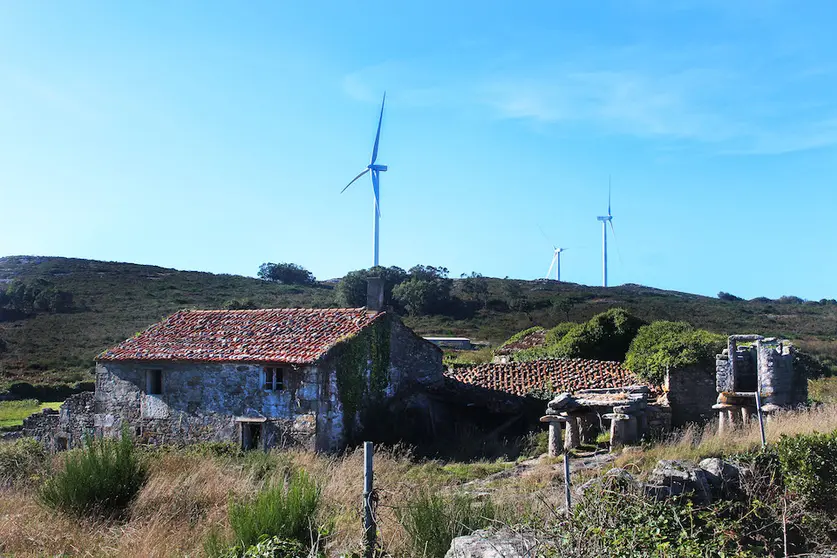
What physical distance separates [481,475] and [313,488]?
9.00 meters

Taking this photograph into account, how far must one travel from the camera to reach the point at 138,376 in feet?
74.8

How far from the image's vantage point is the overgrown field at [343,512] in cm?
688

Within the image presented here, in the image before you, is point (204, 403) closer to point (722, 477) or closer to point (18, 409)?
point (722, 477)

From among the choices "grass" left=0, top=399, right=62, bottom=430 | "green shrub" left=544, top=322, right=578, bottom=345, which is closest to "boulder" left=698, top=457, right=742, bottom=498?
"green shrub" left=544, top=322, right=578, bottom=345

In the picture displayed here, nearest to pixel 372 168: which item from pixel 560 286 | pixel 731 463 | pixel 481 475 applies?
pixel 481 475

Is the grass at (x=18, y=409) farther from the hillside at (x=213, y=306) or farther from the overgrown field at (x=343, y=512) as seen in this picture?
the overgrown field at (x=343, y=512)

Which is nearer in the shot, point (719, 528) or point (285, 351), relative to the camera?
point (719, 528)

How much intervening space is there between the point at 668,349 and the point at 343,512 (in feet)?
59.3

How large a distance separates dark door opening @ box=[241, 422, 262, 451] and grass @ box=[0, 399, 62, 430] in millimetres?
12817

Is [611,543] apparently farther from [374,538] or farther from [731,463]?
[731,463]

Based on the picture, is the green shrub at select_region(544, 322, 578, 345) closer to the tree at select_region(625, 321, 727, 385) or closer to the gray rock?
the tree at select_region(625, 321, 727, 385)

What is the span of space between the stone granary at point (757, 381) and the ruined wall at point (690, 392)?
345 cm

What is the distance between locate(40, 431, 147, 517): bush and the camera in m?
8.89

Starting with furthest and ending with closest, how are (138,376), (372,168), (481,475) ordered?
(372,168) → (138,376) → (481,475)
